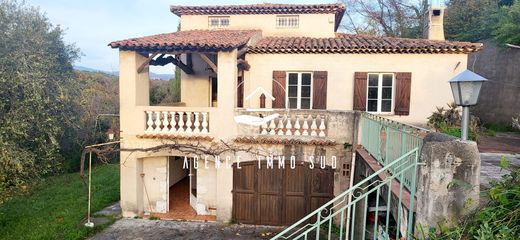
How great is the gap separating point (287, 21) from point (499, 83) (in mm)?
12067

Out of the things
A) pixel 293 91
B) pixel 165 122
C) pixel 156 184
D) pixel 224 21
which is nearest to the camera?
pixel 165 122

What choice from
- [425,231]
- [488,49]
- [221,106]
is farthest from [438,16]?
[425,231]

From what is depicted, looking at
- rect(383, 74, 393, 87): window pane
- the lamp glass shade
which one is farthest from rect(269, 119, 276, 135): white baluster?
the lamp glass shade

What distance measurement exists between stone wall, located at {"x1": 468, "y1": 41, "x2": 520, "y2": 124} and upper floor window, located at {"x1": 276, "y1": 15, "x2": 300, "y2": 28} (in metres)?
10.1

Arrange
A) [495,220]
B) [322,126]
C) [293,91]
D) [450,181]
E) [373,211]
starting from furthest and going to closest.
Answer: [293,91] → [322,126] → [373,211] → [450,181] → [495,220]

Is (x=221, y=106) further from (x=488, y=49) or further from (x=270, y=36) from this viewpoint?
(x=488, y=49)

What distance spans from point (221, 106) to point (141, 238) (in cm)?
461

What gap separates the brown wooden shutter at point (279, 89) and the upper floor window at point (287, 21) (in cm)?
385

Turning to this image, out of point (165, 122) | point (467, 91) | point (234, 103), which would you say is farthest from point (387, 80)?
point (467, 91)

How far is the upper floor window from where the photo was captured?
15.9m

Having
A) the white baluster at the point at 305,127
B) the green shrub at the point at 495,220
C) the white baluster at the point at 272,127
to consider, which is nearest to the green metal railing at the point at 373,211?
the green shrub at the point at 495,220

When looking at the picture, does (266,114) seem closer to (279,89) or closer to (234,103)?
(234,103)

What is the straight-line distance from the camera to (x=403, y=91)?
12398 millimetres

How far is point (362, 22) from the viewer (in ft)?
104
